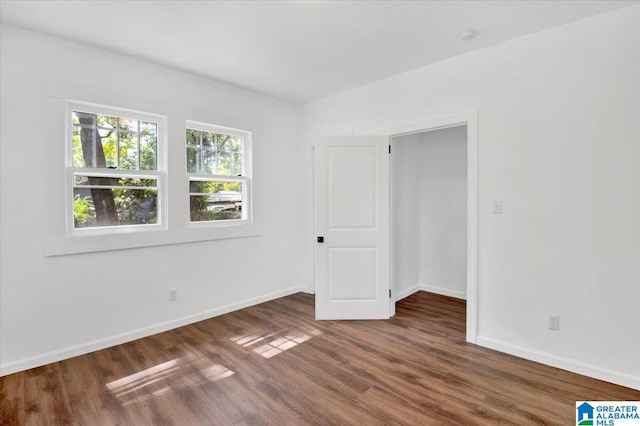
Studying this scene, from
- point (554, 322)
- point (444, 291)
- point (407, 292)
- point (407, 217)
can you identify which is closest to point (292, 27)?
point (407, 217)

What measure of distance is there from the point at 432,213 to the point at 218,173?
3079mm

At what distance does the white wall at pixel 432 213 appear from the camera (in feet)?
14.3

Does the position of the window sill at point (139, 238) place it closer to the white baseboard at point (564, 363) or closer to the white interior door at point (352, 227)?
the white interior door at point (352, 227)

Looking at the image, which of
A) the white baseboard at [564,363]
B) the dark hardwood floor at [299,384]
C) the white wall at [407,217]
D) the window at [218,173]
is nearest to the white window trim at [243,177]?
the window at [218,173]

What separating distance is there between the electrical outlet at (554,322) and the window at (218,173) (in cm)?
330

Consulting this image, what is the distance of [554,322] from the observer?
2.58 m

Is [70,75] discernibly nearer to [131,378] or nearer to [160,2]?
[160,2]

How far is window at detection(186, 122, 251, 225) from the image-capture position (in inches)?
142

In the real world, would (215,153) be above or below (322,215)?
above

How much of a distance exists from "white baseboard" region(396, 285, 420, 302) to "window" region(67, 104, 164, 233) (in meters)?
3.10

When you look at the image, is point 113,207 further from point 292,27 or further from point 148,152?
point 292,27

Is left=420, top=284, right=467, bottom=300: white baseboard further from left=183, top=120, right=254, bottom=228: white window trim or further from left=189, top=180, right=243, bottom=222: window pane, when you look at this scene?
left=189, top=180, right=243, bottom=222: window pane

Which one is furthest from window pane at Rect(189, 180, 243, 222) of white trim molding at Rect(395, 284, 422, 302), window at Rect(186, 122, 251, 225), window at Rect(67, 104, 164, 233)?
white trim molding at Rect(395, 284, 422, 302)

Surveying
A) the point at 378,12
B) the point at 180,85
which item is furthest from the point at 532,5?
the point at 180,85
